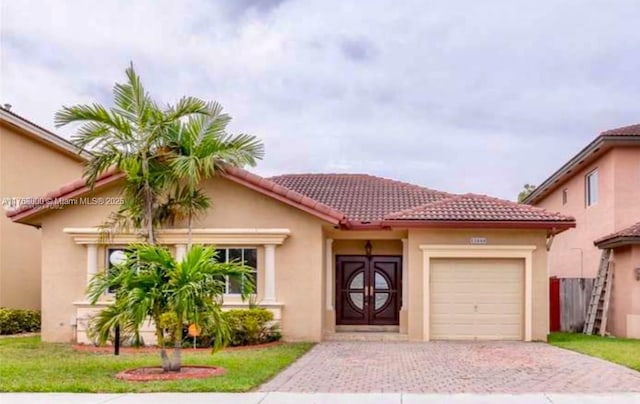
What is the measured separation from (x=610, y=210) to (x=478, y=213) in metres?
6.08

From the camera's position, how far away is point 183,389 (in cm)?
1122

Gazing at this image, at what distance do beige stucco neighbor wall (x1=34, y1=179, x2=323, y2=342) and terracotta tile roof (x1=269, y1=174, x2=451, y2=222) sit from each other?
7.83 ft

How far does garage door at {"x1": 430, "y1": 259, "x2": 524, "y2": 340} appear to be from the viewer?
20172mm

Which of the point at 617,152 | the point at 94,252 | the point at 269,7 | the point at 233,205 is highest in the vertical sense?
the point at 269,7

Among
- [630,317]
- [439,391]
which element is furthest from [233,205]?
[630,317]

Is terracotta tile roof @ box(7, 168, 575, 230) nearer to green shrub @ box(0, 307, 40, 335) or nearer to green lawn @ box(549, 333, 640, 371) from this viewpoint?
green lawn @ box(549, 333, 640, 371)

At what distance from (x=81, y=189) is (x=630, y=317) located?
15.4m

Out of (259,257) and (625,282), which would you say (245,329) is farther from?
(625,282)

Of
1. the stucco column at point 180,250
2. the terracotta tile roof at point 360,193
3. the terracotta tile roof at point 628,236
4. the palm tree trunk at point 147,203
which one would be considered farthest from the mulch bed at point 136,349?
the terracotta tile roof at point 628,236

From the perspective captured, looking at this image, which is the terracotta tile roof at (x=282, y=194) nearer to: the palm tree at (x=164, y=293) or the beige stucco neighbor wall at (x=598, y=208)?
the palm tree at (x=164, y=293)

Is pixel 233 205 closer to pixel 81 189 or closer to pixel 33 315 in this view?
pixel 81 189
